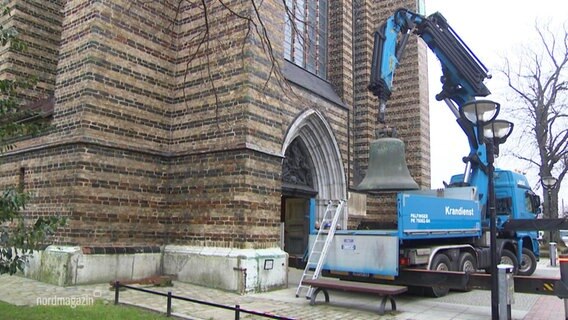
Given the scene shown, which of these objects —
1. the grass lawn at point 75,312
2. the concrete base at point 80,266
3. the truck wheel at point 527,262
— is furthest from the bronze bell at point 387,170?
the truck wheel at point 527,262

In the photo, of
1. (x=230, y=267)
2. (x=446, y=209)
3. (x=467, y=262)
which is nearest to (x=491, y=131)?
(x=446, y=209)

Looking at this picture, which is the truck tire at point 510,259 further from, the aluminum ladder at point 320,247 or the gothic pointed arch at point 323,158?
the aluminum ladder at point 320,247

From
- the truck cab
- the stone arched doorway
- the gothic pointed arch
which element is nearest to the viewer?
the truck cab

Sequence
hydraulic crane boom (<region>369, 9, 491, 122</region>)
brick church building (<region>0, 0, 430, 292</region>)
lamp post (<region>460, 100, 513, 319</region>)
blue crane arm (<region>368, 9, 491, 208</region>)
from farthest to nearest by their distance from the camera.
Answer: blue crane arm (<region>368, 9, 491, 208</region>), hydraulic crane boom (<region>369, 9, 491, 122</region>), brick church building (<region>0, 0, 430, 292</region>), lamp post (<region>460, 100, 513, 319</region>)

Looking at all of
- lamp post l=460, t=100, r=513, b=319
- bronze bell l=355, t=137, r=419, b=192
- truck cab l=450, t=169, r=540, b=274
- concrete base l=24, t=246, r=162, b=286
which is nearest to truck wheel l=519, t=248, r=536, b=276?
truck cab l=450, t=169, r=540, b=274

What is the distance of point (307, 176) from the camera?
1476 centimetres

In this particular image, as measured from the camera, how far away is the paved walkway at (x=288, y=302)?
7.92 meters

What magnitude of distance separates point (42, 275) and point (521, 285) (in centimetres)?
897

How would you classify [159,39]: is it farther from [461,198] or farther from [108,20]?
[461,198]

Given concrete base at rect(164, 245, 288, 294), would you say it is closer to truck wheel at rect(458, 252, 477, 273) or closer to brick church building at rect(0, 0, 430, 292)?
Answer: brick church building at rect(0, 0, 430, 292)

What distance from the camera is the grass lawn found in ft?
22.0

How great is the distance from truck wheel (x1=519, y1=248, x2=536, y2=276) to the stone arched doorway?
506 centimetres

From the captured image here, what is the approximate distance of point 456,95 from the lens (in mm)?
12617

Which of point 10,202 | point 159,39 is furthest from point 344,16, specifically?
point 10,202
